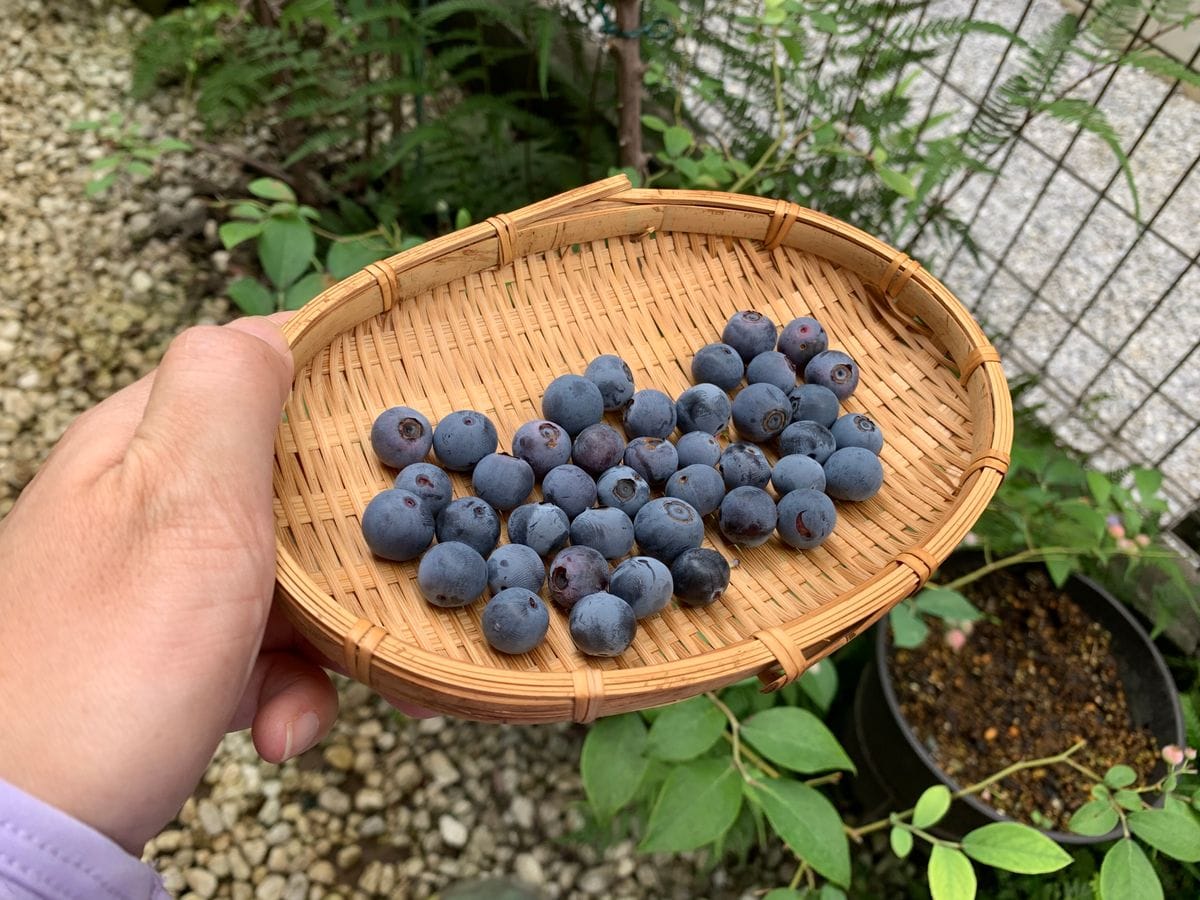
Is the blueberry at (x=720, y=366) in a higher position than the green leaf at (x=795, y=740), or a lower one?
higher

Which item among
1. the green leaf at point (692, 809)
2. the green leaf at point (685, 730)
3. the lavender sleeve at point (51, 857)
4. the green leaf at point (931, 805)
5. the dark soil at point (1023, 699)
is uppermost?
the lavender sleeve at point (51, 857)

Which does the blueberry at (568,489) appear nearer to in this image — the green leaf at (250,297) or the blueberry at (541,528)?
the blueberry at (541,528)

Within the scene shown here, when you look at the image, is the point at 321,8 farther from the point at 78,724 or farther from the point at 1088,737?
the point at 1088,737

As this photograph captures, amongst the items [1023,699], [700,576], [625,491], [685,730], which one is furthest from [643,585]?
[1023,699]

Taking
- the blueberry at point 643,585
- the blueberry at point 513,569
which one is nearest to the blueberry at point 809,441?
the blueberry at point 643,585

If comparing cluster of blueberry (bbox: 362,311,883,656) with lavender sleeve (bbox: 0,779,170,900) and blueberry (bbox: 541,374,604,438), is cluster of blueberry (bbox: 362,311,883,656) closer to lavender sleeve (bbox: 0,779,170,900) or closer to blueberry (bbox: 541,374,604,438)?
blueberry (bbox: 541,374,604,438)

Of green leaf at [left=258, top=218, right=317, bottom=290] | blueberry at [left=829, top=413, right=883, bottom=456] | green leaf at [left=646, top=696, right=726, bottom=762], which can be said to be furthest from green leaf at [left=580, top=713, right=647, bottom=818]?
green leaf at [left=258, top=218, right=317, bottom=290]
